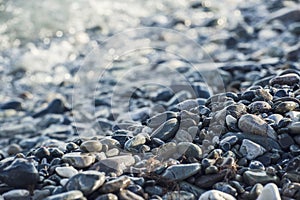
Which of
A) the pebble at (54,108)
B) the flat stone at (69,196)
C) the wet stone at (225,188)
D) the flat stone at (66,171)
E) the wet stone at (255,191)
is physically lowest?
the pebble at (54,108)

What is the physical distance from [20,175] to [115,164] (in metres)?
0.46

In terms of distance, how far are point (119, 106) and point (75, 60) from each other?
7.49ft

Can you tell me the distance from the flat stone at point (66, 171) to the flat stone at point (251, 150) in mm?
843

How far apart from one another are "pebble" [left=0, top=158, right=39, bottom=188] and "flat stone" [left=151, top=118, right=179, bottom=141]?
0.71 meters

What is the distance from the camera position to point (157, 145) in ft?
9.10

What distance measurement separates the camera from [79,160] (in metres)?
2.59

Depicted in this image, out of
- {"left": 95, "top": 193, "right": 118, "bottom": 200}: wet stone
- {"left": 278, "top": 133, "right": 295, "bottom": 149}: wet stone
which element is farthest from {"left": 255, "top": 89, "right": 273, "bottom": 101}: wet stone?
{"left": 95, "top": 193, "right": 118, "bottom": 200}: wet stone

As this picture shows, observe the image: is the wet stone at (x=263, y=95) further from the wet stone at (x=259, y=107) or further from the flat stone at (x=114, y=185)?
the flat stone at (x=114, y=185)

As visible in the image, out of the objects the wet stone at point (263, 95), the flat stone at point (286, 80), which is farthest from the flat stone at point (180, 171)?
the flat stone at point (286, 80)

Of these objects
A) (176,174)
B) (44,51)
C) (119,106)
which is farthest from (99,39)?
(176,174)

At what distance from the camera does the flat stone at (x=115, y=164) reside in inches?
100

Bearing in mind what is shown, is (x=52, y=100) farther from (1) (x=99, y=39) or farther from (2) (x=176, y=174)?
(2) (x=176, y=174)

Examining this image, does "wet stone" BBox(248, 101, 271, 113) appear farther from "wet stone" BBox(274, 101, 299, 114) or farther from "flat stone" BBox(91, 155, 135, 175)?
"flat stone" BBox(91, 155, 135, 175)

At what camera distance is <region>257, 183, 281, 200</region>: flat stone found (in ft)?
7.45
